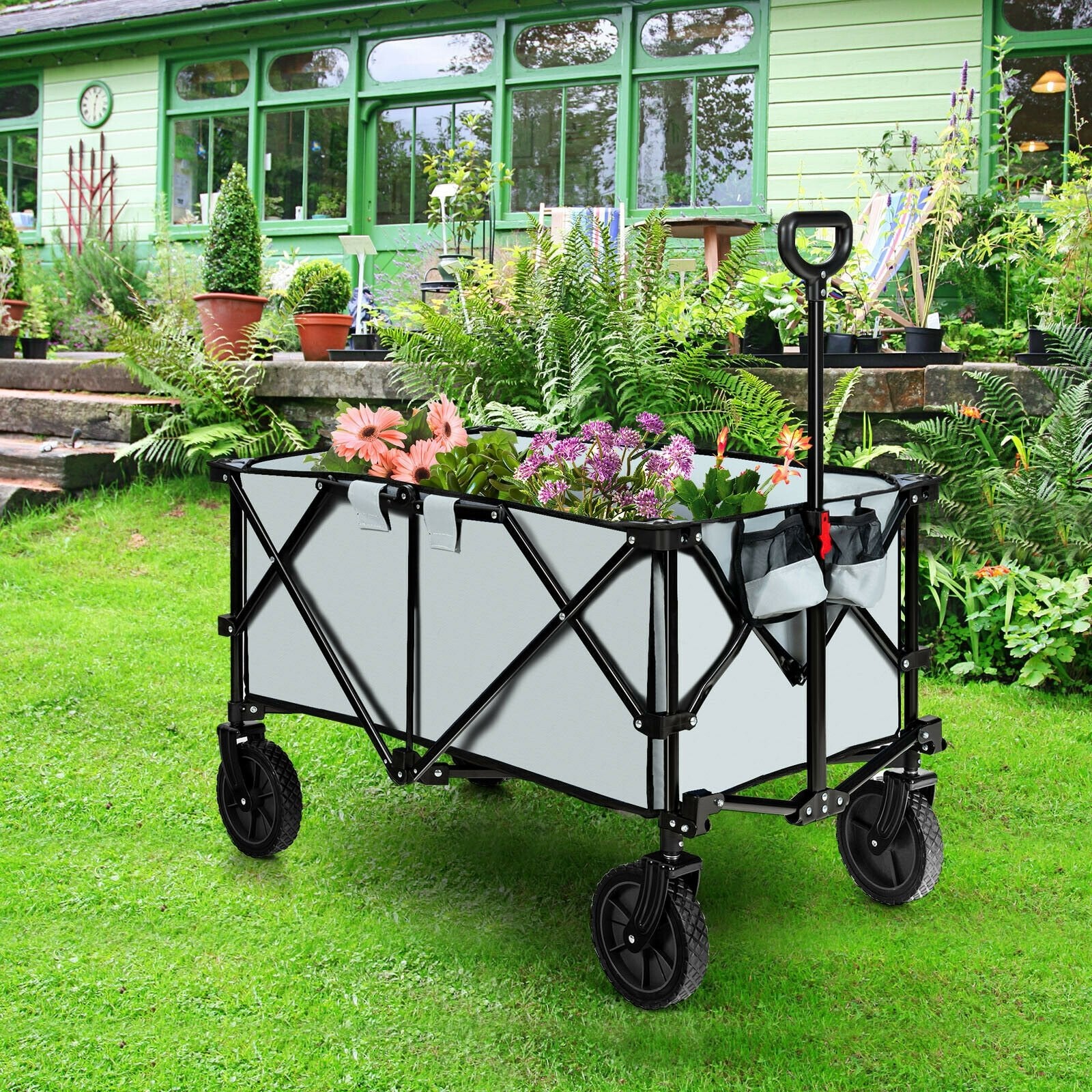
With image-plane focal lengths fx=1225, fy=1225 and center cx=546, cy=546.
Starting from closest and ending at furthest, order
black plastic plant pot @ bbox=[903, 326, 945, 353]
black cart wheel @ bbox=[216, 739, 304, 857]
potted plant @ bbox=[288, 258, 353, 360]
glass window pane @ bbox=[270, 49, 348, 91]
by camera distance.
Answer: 1. black cart wheel @ bbox=[216, 739, 304, 857]
2. black plastic plant pot @ bbox=[903, 326, 945, 353]
3. potted plant @ bbox=[288, 258, 353, 360]
4. glass window pane @ bbox=[270, 49, 348, 91]

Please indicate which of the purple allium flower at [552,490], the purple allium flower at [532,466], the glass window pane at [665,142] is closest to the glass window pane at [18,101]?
the glass window pane at [665,142]

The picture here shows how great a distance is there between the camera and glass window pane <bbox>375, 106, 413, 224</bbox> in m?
9.81

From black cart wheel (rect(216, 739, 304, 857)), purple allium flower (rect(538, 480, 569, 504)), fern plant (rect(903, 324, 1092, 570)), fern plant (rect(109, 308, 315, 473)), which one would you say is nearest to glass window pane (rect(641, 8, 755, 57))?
fern plant (rect(109, 308, 315, 473))

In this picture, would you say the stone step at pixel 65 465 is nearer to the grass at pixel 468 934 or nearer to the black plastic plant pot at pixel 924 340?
the grass at pixel 468 934

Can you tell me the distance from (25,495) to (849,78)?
5797 millimetres

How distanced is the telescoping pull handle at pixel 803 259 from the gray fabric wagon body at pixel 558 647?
1.36 feet

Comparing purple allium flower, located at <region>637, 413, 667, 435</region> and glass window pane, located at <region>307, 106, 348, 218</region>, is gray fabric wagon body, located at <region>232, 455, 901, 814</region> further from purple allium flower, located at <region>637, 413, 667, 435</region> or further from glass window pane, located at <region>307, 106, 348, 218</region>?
glass window pane, located at <region>307, 106, 348, 218</region>

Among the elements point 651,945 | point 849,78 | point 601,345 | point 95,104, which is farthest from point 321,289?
point 651,945

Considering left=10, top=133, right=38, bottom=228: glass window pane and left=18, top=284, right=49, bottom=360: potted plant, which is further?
left=10, top=133, right=38, bottom=228: glass window pane

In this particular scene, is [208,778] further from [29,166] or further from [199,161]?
[29,166]

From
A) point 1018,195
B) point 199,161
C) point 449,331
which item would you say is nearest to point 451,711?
point 449,331

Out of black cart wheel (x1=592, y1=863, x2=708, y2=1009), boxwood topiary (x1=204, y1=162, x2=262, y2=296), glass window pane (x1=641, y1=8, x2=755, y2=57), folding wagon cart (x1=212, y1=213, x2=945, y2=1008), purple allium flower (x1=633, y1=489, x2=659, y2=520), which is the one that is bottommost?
black cart wheel (x1=592, y1=863, x2=708, y2=1009)

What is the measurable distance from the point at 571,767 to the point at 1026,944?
107 centimetres

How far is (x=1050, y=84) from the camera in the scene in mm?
7809
